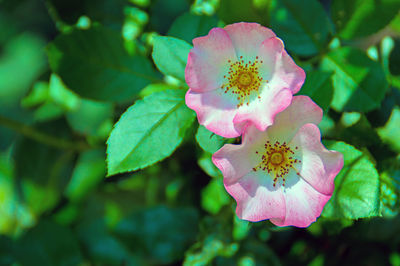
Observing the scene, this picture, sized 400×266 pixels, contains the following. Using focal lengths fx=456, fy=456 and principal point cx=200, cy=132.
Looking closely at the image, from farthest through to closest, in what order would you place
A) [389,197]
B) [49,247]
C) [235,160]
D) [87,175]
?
1. [87,175]
2. [49,247]
3. [389,197]
4. [235,160]

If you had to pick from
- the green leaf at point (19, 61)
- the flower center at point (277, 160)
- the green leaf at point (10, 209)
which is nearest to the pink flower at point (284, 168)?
the flower center at point (277, 160)

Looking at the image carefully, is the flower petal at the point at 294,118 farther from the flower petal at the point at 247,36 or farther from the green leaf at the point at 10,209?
the green leaf at the point at 10,209

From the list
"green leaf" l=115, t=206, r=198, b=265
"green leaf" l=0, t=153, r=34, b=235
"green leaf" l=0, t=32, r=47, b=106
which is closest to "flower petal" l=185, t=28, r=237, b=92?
"green leaf" l=115, t=206, r=198, b=265

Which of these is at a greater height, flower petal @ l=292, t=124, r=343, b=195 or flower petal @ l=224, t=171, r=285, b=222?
flower petal @ l=292, t=124, r=343, b=195

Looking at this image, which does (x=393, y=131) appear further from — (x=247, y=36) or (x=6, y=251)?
(x=6, y=251)

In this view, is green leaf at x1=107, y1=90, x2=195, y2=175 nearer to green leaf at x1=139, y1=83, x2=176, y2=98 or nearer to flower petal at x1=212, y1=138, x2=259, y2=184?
flower petal at x1=212, y1=138, x2=259, y2=184

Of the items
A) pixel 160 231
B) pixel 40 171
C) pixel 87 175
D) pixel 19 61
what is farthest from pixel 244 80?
pixel 19 61

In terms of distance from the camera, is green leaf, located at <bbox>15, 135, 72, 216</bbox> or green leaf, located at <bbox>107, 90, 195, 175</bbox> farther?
green leaf, located at <bbox>15, 135, 72, 216</bbox>
